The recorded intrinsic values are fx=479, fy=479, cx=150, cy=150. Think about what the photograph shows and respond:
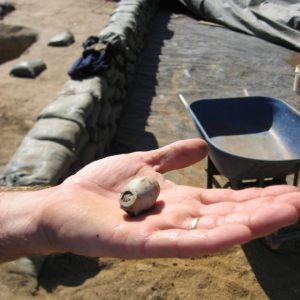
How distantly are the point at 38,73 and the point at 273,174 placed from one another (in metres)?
4.30

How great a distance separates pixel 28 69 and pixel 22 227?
16.4ft

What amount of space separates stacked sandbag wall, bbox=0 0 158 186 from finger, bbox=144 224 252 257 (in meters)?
1.92

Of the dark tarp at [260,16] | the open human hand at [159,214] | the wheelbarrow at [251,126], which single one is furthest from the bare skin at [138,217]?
the dark tarp at [260,16]

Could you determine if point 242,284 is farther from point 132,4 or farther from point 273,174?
point 132,4

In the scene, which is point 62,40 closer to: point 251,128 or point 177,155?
point 251,128

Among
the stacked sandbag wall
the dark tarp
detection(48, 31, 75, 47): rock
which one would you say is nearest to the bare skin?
the stacked sandbag wall

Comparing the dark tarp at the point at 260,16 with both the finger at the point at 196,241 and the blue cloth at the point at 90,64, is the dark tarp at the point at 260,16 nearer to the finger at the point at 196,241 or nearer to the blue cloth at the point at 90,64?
the blue cloth at the point at 90,64

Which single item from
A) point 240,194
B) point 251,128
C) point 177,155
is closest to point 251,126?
point 251,128

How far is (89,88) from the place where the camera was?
4863mm

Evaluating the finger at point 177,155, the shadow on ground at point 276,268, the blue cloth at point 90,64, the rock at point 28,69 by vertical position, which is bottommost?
the shadow on ground at point 276,268

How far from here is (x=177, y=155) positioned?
8.02 ft

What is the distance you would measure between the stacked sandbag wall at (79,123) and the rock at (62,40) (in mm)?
1341

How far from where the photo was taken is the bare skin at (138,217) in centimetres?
170

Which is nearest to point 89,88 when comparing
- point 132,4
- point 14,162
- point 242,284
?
point 14,162
